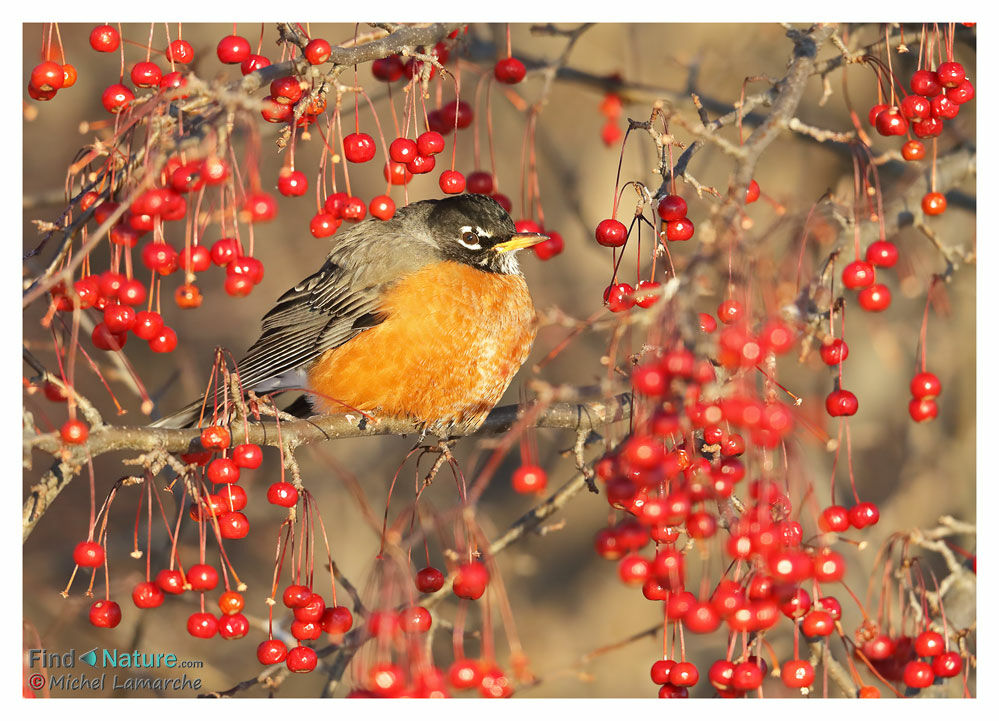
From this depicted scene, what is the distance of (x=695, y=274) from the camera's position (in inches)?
64.9

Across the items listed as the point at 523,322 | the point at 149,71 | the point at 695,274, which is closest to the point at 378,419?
the point at 523,322

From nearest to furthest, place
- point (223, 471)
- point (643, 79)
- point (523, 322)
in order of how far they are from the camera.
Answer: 1. point (223, 471)
2. point (523, 322)
3. point (643, 79)

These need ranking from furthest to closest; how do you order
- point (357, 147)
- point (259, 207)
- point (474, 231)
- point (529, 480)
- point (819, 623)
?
1. point (474, 231)
2. point (357, 147)
3. point (819, 623)
4. point (259, 207)
5. point (529, 480)

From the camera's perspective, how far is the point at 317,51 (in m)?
2.22

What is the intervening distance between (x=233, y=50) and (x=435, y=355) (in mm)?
1158

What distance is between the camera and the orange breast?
3191mm

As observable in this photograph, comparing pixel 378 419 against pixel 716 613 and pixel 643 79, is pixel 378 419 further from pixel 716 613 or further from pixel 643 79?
pixel 643 79

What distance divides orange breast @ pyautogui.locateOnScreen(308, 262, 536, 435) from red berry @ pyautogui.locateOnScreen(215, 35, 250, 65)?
1047 mm

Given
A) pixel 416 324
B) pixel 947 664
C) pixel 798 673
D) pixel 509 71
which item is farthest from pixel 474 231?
pixel 947 664

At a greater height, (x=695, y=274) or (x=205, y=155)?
(x=205, y=155)

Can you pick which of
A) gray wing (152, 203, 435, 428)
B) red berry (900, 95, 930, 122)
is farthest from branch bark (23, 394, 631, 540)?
red berry (900, 95, 930, 122)

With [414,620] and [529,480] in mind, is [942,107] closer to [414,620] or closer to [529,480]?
[529,480]

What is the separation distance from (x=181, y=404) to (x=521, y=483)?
2604mm

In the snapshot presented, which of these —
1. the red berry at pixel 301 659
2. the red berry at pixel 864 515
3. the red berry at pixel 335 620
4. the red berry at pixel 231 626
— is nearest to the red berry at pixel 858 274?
the red berry at pixel 864 515
